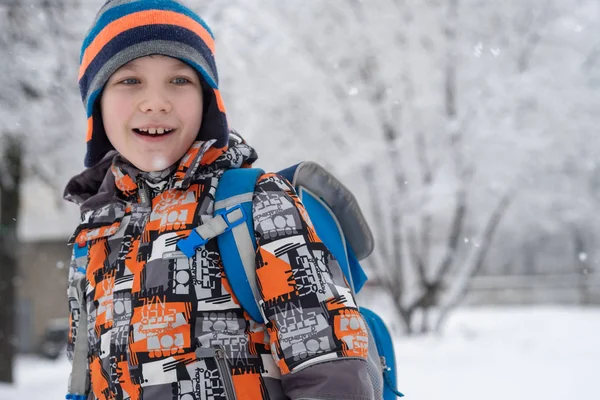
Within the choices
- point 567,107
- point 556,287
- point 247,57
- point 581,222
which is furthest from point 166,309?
point 556,287

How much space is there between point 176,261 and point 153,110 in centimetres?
39

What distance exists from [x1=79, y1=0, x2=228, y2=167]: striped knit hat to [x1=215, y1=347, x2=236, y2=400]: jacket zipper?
531 mm

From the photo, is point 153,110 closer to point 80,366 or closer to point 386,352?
point 80,366

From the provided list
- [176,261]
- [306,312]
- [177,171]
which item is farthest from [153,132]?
[306,312]

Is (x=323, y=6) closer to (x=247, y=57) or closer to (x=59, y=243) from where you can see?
(x=247, y=57)

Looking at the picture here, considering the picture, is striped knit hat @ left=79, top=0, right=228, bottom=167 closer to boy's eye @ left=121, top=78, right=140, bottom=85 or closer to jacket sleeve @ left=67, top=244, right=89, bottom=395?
boy's eye @ left=121, top=78, right=140, bottom=85

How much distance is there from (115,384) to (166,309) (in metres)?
0.23

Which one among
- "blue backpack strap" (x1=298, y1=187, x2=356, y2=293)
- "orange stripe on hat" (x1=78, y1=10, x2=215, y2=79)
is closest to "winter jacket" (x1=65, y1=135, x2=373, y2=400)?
"blue backpack strap" (x1=298, y1=187, x2=356, y2=293)

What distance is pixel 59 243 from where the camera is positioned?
18406 millimetres

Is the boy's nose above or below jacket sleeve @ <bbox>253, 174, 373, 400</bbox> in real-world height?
above

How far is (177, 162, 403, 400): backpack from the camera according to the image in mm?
1321

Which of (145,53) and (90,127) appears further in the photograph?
(90,127)

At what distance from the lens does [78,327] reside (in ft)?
5.20

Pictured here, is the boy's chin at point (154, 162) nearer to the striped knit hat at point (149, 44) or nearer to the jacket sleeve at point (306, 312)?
the striped knit hat at point (149, 44)
